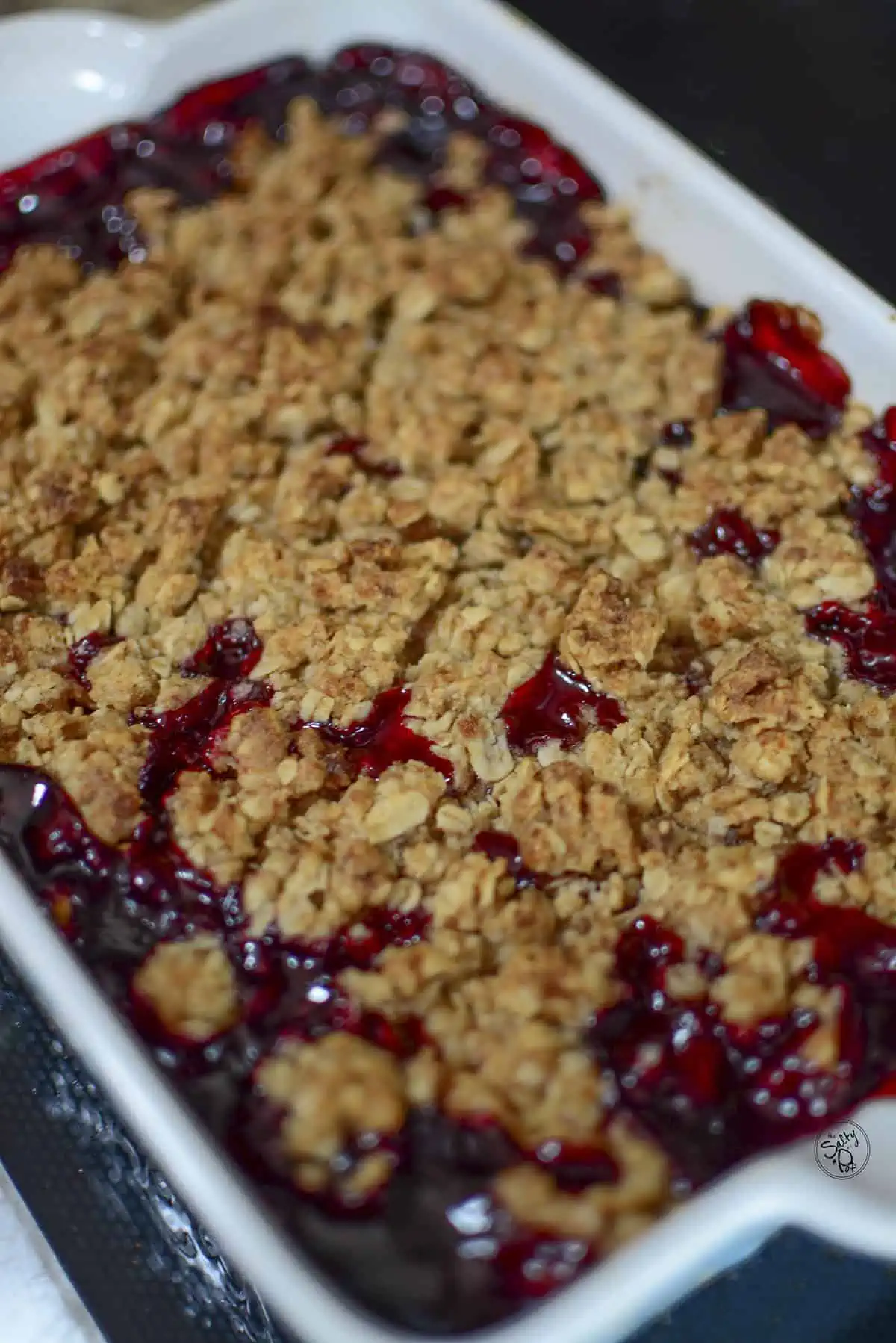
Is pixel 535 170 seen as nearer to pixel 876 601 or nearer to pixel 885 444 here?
pixel 885 444

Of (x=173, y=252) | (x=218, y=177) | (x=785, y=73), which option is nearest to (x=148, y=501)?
(x=173, y=252)

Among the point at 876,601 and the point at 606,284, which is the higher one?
the point at 606,284

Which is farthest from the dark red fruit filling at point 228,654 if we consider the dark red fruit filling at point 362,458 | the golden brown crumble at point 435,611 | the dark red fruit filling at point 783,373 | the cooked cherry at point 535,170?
the cooked cherry at point 535,170

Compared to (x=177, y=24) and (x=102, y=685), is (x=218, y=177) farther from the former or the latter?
(x=102, y=685)

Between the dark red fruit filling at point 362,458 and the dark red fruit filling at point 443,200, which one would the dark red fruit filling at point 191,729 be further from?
the dark red fruit filling at point 443,200

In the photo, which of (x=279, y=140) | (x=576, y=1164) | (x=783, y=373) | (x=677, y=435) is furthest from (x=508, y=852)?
(x=279, y=140)

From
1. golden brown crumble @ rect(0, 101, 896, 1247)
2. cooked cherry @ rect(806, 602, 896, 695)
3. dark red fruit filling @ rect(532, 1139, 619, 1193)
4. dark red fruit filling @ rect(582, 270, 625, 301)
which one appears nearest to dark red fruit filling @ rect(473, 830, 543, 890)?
golden brown crumble @ rect(0, 101, 896, 1247)
